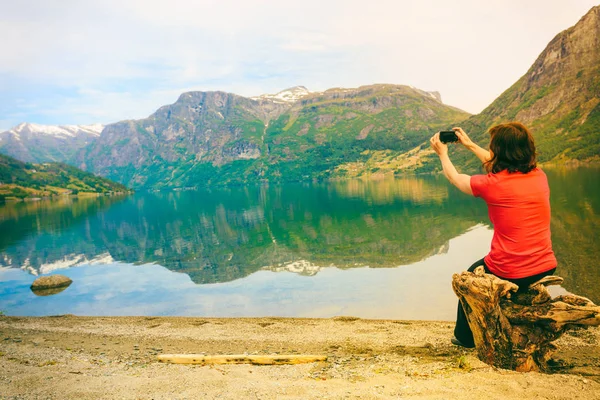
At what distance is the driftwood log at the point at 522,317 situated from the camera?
313 inches

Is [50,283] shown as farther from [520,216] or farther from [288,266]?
[520,216]

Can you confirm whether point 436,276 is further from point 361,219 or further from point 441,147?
point 361,219

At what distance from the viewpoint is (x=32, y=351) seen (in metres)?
15.9

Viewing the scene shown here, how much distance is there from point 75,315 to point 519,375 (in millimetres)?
25009

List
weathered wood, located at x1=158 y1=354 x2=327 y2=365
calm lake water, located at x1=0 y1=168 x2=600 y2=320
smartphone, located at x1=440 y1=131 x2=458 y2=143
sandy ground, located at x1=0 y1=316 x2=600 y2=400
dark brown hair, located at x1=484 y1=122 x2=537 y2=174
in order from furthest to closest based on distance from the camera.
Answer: calm lake water, located at x1=0 y1=168 x2=600 y2=320 < weathered wood, located at x1=158 y1=354 x2=327 y2=365 < smartphone, located at x1=440 y1=131 x2=458 y2=143 < sandy ground, located at x1=0 y1=316 x2=600 y2=400 < dark brown hair, located at x1=484 y1=122 x2=537 y2=174

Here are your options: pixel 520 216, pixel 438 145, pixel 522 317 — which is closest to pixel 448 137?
pixel 438 145

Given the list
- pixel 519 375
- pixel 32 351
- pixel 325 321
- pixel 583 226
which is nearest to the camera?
pixel 519 375

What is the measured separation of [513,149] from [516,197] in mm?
898

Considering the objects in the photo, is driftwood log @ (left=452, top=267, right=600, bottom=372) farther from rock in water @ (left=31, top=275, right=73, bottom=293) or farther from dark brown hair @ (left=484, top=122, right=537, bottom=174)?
rock in water @ (left=31, top=275, right=73, bottom=293)

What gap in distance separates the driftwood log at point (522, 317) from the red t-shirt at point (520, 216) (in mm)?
433

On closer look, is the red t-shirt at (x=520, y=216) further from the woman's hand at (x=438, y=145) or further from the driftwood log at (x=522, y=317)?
the woman's hand at (x=438, y=145)

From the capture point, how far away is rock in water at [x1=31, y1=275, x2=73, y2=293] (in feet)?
107

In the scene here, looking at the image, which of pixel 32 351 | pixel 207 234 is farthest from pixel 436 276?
pixel 207 234

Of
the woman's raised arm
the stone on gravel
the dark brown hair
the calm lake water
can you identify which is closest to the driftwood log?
the dark brown hair
